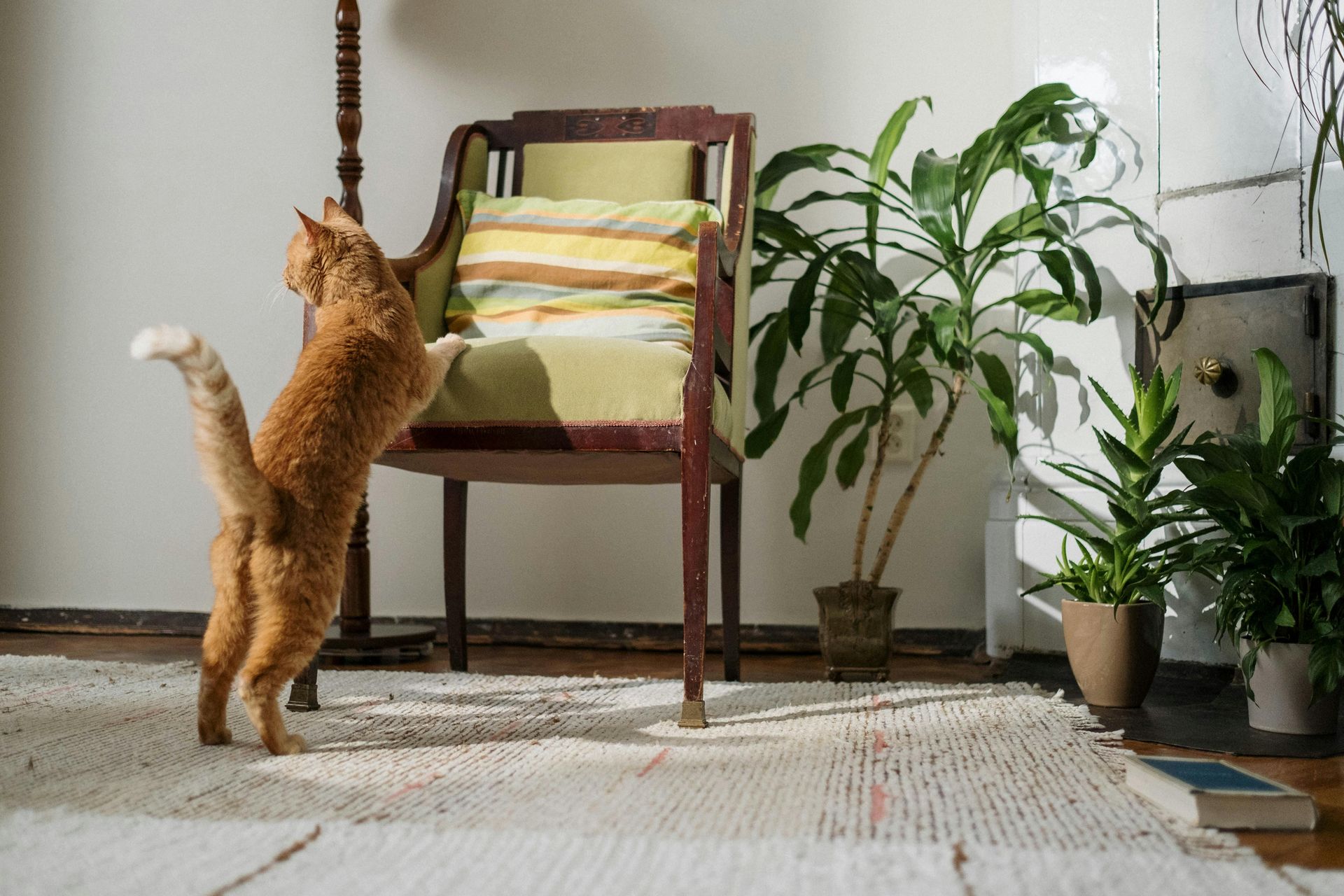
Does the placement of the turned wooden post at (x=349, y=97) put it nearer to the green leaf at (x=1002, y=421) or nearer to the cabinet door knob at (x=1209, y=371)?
the green leaf at (x=1002, y=421)

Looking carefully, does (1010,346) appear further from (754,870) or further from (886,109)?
(754,870)

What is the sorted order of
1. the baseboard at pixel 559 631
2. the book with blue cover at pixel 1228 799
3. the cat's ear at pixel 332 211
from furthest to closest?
the baseboard at pixel 559 631 → the cat's ear at pixel 332 211 → the book with blue cover at pixel 1228 799

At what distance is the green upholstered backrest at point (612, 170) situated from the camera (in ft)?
6.45

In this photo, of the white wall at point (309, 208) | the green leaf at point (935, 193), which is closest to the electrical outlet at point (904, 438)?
the white wall at point (309, 208)

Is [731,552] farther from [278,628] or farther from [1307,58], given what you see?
[1307,58]

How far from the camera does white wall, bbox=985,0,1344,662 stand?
1.78m

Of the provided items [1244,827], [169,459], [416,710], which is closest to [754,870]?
[1244,827]

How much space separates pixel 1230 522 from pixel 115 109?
282cm

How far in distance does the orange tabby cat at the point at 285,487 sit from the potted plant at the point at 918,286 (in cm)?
100

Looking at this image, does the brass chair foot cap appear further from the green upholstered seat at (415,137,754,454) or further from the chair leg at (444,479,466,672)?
the chair leg at (444,479,466,672)

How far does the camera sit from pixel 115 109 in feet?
8.96

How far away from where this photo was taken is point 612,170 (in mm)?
1985

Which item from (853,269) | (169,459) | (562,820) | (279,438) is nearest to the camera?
(562,820)

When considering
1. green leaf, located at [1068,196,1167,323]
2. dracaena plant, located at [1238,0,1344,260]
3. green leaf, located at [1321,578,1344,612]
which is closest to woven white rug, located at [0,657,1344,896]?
green leaf, located at [1321,578,1344,612]
